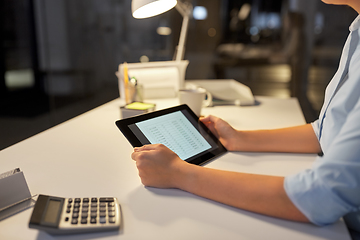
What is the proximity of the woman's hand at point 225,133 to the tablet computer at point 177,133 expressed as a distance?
0.02m

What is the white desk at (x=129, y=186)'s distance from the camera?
54cm

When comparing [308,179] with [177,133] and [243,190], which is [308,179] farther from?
[177,133]

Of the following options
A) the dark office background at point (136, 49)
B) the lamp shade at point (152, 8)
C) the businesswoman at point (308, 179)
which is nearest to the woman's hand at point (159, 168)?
the businesswoman at point (308, 179)

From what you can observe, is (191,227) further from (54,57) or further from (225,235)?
(54,57)

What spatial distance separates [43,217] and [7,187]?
5.6 inches

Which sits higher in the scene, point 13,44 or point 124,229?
point 13,44

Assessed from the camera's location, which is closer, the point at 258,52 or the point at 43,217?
the point at 43,217

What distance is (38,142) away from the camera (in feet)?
3.27

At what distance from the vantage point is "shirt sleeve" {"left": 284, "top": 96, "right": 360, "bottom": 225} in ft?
1.67

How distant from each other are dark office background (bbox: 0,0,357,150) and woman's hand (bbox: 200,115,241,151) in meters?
2.50

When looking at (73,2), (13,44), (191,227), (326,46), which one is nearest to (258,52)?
(326,46)

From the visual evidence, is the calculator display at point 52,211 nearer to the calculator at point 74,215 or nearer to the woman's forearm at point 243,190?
the calculator at point 74,215

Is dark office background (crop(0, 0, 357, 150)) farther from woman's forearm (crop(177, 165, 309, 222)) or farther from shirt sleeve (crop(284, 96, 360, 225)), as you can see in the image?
shirt sleeve (crop(284, 96, 360, 225))

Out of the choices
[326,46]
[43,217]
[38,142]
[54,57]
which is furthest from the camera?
[326,46]
